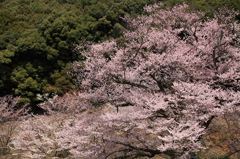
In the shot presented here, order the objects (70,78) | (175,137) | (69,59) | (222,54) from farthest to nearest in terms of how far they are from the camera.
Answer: (69,59) → (70,78) → (222,54) → (175,137)

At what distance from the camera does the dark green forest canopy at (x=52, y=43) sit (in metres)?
17.6

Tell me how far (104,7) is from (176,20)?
10.5 m

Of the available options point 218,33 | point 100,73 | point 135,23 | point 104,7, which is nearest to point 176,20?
point 135,23

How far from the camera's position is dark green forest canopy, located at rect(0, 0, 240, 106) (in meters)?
17.6

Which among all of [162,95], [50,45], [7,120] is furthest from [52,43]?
[162,95]

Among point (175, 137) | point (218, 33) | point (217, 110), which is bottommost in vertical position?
point (175, 137)

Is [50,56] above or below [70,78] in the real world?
above

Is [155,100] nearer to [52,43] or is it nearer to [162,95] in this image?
[162,95]

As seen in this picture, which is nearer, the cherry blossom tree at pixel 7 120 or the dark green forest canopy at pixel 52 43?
the cherry blossom tree at pixel 7 120

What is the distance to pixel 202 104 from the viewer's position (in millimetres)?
6895

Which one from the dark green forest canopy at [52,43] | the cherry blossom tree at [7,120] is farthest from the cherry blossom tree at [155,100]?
the dark green forest canopy at [52,43]

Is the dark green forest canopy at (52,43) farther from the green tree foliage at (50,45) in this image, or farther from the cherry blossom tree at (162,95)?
the cherry blossom tree at (162,95)

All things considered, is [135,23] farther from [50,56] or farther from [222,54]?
[50,56]

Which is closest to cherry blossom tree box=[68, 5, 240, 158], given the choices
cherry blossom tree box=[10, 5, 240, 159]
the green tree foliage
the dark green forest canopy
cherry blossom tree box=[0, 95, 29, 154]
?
cherry blossom tree box=[10, 5, 240, 159]
